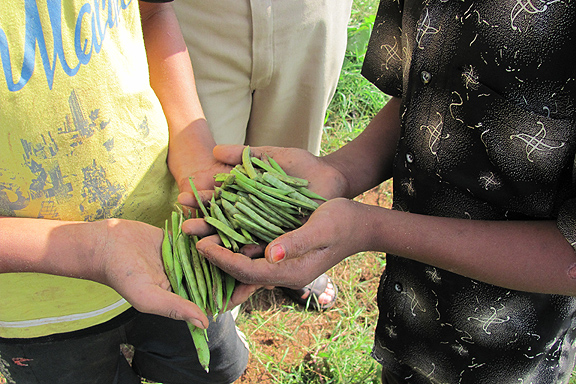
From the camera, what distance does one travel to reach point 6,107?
141 centimetres

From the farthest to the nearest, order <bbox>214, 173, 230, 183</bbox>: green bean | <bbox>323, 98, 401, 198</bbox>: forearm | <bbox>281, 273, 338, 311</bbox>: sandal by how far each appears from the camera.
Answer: <bbox>281, 273, 338, 311</bbox>: sandal < <bbox>323, 98, 401, 198</bbox>: forearm < <bbox>214, 173, 230, 183</bbox>: green bean

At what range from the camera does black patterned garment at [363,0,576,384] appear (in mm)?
1328

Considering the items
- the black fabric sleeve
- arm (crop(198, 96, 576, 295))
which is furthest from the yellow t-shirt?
the black fabric sleeve

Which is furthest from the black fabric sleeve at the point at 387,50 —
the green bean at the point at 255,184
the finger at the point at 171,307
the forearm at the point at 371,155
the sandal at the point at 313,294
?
the sandal at the point at 313,294

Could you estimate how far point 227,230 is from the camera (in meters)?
1.75

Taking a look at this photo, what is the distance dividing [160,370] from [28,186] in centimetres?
117

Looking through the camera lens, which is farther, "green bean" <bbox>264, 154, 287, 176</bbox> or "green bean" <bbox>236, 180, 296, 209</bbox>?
"green bean" <bbox>264, 154, 287, 176</bbox>

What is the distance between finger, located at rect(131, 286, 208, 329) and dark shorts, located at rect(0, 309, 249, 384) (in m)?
0.52

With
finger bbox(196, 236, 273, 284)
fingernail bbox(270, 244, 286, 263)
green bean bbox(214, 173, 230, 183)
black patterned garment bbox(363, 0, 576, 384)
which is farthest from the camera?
green bean bbox(214, 173, 230, 183)

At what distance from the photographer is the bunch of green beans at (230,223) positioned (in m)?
1.74

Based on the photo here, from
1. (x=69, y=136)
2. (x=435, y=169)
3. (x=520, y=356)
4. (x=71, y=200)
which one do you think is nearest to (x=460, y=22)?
(x=435, y=169)

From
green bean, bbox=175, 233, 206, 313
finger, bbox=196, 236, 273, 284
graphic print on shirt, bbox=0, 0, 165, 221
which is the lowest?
green bean, bbox=175, 233, 206, 313

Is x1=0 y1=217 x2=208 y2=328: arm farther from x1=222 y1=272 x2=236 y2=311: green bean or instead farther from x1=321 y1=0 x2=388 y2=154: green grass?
x1=321 y1=0 x2=388 y2=154: green grass

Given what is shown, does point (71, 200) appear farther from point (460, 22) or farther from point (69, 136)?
point (460, 22)
